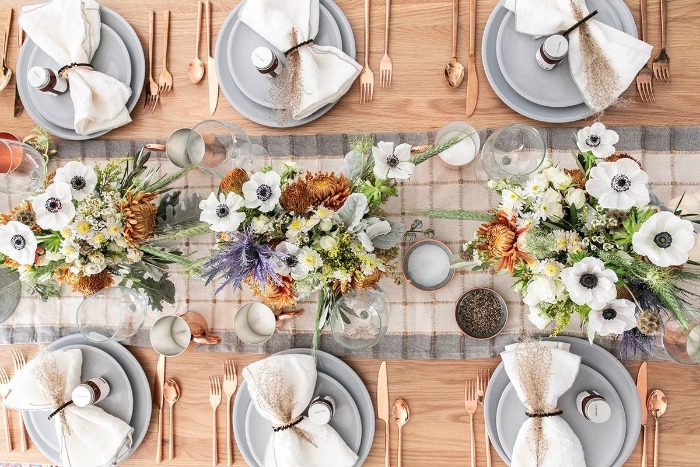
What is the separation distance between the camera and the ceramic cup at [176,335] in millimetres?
1187

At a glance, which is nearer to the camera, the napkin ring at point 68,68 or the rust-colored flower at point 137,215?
the rust-colored flower at point 137,215

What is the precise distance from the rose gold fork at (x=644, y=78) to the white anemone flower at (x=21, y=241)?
1.33 meters

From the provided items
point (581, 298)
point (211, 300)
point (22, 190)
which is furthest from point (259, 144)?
point (581, 298)

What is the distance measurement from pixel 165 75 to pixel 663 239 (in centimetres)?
116

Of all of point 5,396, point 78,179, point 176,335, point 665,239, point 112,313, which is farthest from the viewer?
point 5,396

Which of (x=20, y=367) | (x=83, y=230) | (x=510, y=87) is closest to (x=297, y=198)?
(x=83, y=230)

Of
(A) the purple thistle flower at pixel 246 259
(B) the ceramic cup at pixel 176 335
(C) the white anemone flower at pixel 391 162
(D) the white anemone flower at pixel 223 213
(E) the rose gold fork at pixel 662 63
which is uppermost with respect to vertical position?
(E) the rose gold fork at pixel 662 63

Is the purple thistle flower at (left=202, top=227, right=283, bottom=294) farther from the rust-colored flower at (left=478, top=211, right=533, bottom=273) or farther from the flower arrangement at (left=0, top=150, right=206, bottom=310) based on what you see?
the rust-colored flower at (left=478, top=211, right=533, bottom=273)

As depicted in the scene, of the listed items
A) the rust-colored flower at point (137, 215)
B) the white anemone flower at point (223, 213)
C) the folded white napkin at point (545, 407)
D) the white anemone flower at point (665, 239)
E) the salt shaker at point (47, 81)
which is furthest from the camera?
the salt shaker at point (47, 81)

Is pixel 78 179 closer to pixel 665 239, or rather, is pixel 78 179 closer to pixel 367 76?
pixel 367 76

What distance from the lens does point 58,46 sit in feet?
4.22

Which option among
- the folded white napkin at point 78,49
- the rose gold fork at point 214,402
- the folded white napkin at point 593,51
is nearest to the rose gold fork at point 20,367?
the rose gold fork at point 214,402

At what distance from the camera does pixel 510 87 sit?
1.22 m

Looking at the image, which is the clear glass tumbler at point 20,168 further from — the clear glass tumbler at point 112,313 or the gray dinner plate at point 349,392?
the gray dinner plate at point 349,392
